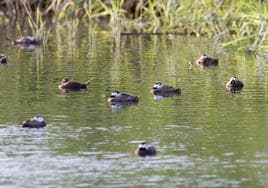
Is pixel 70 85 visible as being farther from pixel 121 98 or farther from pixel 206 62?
pixel 206 62

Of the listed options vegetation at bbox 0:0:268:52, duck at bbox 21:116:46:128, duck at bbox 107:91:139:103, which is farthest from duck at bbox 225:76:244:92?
Result: vegetation at bbox 0:0:268:52

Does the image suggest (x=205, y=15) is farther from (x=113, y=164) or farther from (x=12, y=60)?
(x=113, y=164)

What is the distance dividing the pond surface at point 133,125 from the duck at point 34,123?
10cm

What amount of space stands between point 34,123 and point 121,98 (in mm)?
2291

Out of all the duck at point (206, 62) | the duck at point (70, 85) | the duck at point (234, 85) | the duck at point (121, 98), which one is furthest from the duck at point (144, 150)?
the duck at point (206, 62)

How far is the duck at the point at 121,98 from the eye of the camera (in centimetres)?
1561

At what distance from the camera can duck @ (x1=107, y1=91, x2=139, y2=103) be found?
15609 mm

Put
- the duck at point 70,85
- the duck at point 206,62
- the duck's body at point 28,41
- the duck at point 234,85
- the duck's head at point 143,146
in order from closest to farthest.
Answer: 1. the duck's head at point 143,146
2. the duck at point 234,85
3. the duck at point 70,85
4. the duck at point 206,62
5. the duck's body at point 28,41

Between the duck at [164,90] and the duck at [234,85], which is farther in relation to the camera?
the duck at [234,85]

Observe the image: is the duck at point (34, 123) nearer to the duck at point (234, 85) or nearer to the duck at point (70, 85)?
the duck at point (70, 85)

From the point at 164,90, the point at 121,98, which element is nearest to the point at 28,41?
the point at 164,90

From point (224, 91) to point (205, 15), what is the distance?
29.1 feet

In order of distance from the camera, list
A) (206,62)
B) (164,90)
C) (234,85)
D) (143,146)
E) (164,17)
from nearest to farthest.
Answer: (143,146), (164,90), (234,85), (206,62), (164,17)

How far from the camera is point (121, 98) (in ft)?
51.2
